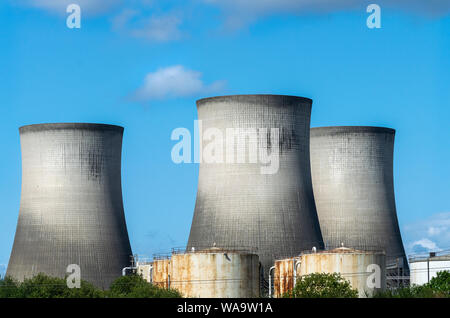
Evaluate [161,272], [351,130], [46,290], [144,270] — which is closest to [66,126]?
[144,270]

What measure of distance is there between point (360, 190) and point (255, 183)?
10.6m

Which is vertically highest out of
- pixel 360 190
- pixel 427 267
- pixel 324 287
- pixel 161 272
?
pixel 360 190

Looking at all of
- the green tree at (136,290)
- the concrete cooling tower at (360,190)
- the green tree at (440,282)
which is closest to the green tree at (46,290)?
the green tree at (136,290)

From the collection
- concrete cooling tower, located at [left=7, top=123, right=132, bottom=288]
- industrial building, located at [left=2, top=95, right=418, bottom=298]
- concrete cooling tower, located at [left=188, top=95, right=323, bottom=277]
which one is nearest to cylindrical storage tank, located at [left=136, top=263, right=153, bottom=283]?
industrial building, located at [left=2, top=95, right=418, bottom=298]

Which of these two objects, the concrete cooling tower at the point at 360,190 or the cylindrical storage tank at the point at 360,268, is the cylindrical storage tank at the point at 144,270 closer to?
the concrete cooling tower at the point at 360,190

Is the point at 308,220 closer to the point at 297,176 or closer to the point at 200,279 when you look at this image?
the point at 297,176

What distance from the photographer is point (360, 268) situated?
32.6m

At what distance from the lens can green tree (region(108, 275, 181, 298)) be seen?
3369 cm

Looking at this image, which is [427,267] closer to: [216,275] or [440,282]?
[440,282]

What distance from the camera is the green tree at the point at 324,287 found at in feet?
103

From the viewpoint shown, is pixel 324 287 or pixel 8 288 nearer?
pixel 324 287

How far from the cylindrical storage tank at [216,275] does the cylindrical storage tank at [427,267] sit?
361 inches

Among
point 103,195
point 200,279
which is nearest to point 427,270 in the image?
point 200,279

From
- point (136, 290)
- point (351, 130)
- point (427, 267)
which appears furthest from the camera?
point (351, 130)
